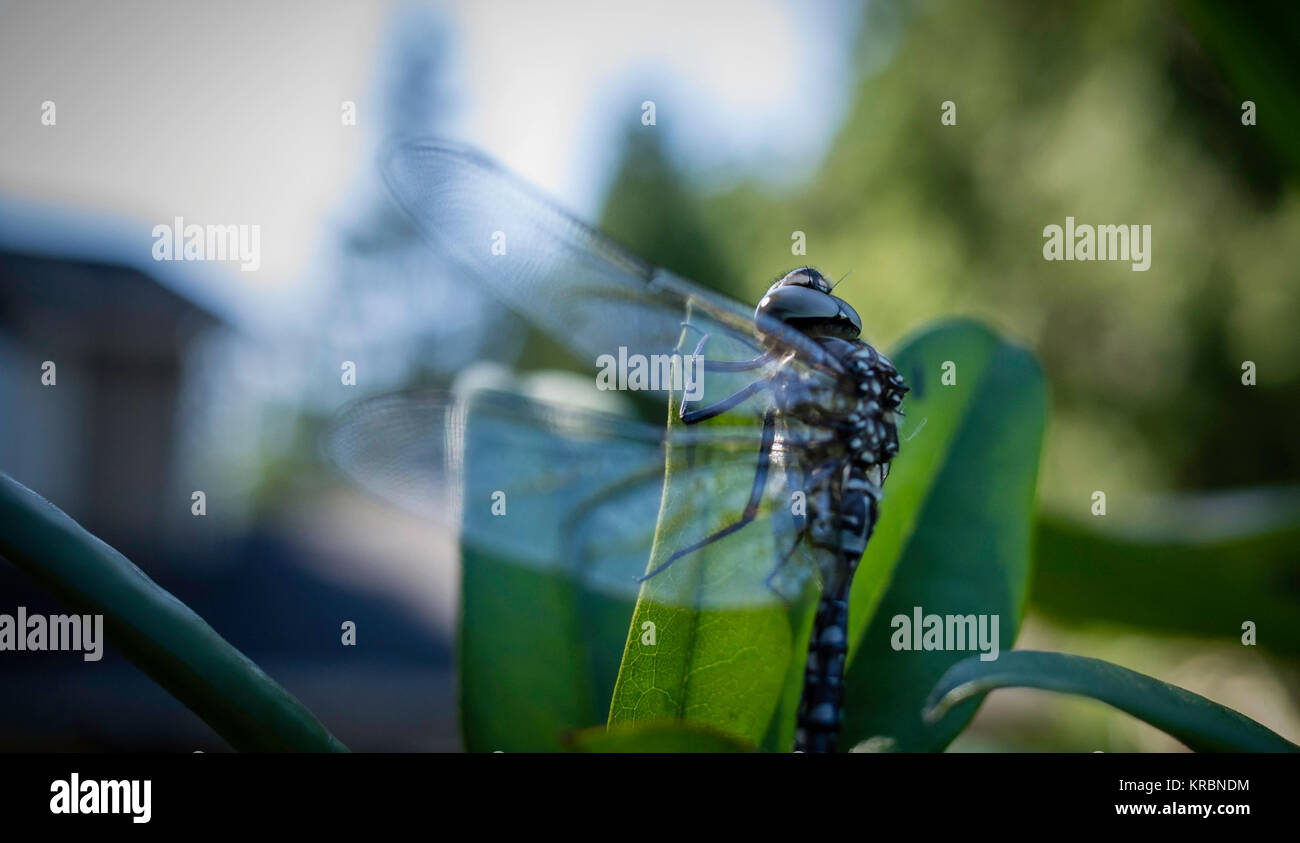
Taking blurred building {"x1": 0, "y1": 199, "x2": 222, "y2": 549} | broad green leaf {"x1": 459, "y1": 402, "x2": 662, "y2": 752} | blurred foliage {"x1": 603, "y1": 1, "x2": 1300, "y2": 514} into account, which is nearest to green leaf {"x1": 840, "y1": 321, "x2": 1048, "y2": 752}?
broad green leaf {"x1": 459, "y1": 402, "x2": 662, "y2": 752}

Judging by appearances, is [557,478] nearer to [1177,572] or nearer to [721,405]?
[721,405]

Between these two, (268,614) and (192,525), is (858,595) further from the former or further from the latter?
(192,525)

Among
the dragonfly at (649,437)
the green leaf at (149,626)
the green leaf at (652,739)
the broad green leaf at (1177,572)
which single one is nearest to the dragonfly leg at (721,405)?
the dragonfly at (649,437)

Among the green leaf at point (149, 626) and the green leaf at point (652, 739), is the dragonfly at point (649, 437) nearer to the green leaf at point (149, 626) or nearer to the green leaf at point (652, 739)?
the green leaf at point (652, 739)

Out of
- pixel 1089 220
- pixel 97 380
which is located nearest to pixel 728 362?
pixel 1089 220

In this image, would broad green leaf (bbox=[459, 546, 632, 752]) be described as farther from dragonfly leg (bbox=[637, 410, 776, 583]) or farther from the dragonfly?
dragonfly leg (bbox=[637, 410, 776, 583])
